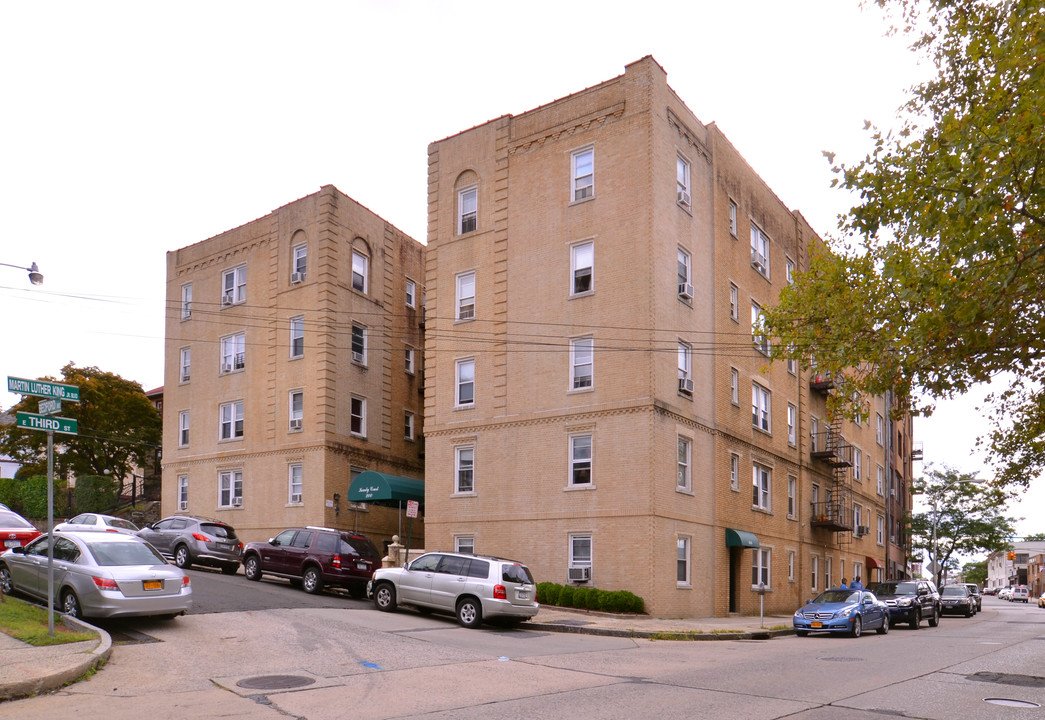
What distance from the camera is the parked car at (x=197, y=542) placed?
93.0 ft

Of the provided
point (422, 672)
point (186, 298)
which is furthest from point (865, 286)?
point (186, 298)

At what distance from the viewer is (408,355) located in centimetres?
4072

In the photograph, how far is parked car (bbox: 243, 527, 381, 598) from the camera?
2472cm

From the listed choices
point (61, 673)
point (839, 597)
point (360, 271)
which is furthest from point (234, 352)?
point (61, 673)

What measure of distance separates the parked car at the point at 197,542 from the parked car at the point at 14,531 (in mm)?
5859

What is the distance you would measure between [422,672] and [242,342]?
27694mm

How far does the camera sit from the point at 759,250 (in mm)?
36438

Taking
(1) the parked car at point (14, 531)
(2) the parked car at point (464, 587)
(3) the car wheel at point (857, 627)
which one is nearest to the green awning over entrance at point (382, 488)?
(2) the parked car at point (464, 587)

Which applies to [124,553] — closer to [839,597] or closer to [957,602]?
[839,597]

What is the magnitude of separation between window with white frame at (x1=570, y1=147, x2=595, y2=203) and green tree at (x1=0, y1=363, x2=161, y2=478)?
30.2 metres

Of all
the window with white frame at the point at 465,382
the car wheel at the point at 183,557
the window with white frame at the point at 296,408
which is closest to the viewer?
the car wheel at the point at 183,557

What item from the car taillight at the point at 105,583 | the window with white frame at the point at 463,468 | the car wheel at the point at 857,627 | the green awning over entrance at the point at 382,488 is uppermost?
the window with white frame at the point at 463,468

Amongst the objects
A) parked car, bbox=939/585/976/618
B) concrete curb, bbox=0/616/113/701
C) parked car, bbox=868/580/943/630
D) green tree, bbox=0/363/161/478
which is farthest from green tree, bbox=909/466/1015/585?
concrete curb, bbox=0/616/113/701

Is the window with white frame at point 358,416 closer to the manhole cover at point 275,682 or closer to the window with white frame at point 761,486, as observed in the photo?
the window with white frame at point 761,486
